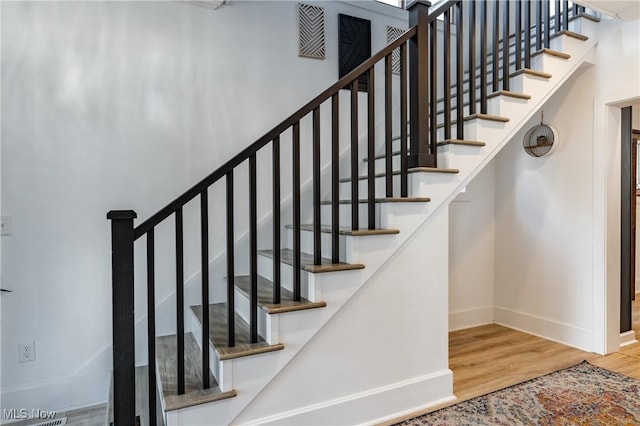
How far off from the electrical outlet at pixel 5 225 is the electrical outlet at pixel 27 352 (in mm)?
653

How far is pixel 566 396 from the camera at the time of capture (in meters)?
2.36

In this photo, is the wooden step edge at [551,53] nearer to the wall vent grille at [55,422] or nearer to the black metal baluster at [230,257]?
the black metal baluster at [230,257]

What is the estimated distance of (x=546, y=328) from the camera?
340cm

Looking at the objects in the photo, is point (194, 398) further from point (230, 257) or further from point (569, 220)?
point (569, 220)

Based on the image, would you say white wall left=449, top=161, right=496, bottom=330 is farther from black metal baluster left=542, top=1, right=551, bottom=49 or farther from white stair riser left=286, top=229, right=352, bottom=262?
white stair riser left=286, top=229, right=352, bottom=262

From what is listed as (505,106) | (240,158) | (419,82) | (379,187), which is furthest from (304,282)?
(505,106)

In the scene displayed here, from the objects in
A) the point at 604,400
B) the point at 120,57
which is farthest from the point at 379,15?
the point at 604,400

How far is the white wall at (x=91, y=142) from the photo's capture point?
2209 millimetres

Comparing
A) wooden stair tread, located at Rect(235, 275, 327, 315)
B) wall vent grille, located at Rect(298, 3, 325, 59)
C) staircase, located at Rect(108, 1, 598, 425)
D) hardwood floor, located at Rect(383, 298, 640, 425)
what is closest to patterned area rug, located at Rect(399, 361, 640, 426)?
hardwood floor, located at Rect(383, 298, 640, 425)

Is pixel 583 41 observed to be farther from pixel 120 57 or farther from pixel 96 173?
pixel 96 173

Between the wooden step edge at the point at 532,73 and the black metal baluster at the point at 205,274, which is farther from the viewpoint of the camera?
the wooden step edge at the point at 532,73

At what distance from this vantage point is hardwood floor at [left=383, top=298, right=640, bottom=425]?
257cm

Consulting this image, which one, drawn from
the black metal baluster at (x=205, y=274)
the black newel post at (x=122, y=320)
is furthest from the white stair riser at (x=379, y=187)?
the black newel post at (x=122, y=320)

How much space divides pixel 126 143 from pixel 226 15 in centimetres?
114
